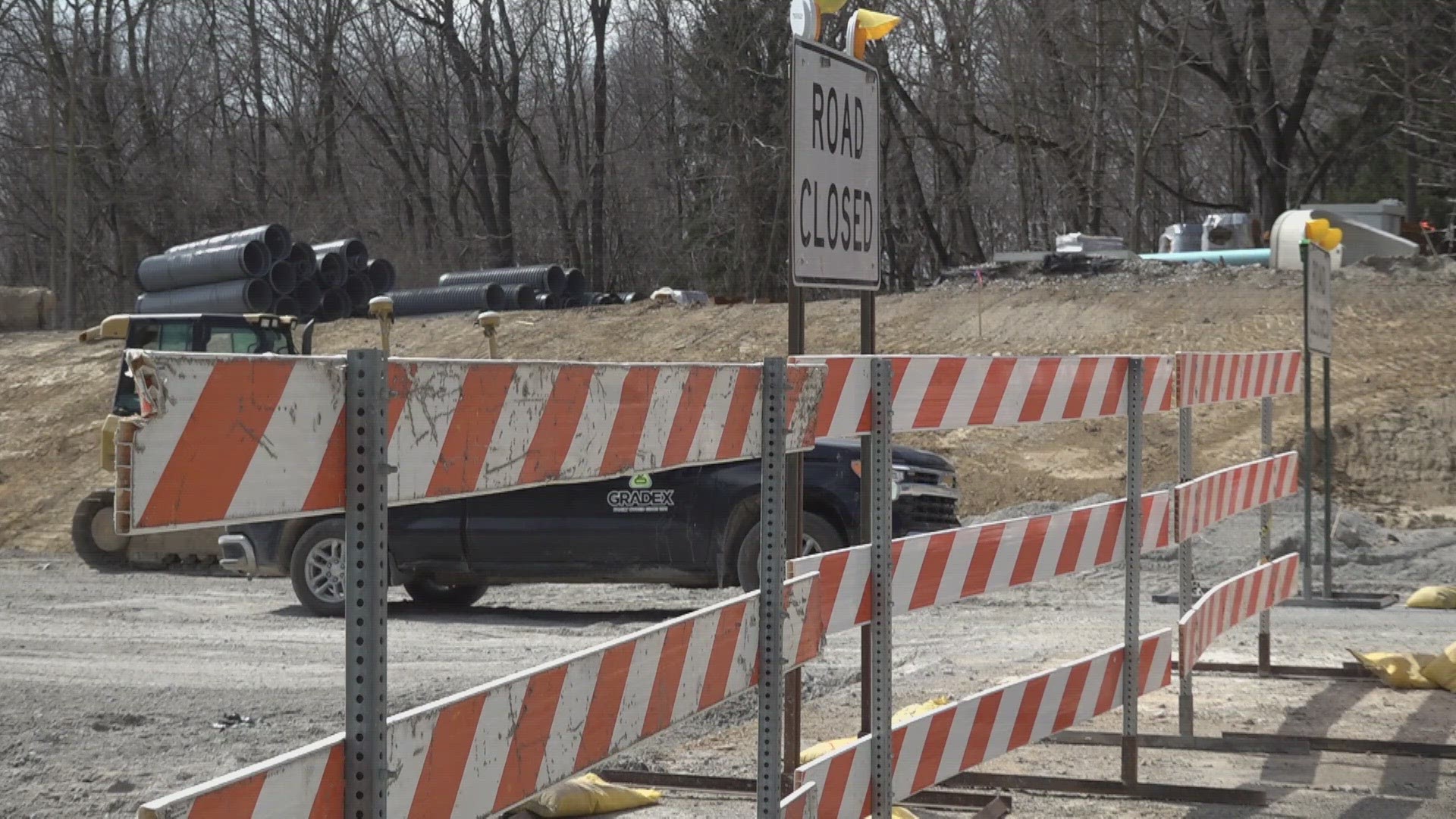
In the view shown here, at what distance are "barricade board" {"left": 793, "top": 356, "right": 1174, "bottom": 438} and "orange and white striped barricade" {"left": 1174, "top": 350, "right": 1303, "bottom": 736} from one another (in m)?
0.30

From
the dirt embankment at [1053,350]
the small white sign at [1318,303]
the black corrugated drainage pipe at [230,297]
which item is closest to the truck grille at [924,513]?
the small white sign at [1318,303]

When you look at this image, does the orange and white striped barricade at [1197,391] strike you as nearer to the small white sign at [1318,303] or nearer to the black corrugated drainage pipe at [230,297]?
the small white sign at [1318,303]

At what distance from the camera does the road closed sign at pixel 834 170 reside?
216 inches

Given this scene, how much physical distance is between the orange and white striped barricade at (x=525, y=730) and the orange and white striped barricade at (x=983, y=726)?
0.62 m

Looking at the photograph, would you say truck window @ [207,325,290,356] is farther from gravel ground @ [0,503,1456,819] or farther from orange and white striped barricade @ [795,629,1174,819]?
orange and white striped barricade @ [795,629,1174,819]

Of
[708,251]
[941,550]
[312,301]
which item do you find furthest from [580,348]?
[941,550]

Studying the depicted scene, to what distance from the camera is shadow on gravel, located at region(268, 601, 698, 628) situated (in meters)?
13.4

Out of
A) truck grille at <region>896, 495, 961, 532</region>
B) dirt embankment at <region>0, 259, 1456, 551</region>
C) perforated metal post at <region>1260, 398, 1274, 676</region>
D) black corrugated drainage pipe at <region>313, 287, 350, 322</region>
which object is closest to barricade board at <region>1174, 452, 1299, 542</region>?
perforated metal post at <region>1260, 398, 1274, 676</region>

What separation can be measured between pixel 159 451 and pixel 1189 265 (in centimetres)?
2632

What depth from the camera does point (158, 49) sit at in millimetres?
57188

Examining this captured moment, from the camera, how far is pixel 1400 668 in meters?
9.35

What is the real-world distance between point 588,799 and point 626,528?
6464 mm

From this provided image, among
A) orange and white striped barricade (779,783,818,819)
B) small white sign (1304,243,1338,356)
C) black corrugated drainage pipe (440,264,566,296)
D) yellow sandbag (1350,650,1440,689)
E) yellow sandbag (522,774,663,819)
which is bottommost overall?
yellow sandbag (1350,650,1440,689)

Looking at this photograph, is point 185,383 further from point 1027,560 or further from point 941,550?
point 1027,560
